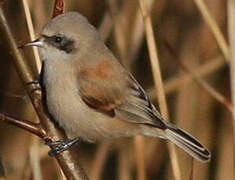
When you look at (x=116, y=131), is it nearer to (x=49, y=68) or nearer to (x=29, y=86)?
(x=49, y=68)

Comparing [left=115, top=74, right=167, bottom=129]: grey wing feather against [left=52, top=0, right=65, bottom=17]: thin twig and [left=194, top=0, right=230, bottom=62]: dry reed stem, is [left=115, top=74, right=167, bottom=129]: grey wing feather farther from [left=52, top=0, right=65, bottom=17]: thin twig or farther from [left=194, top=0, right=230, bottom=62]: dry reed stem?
[left=52, top=0, right=65, bottom=17]: thin twig

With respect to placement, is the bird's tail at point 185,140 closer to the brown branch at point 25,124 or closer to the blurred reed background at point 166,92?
the brown branch at point 25,124

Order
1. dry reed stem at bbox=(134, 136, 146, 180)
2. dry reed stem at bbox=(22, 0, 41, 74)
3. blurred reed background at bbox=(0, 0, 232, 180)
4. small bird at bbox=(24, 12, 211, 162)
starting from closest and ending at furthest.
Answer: dry reed stem at bbox=(22, 0, 41, 74), small bird at bbox=(24, 12, 211, 162), dry reed stem at bbox=(134, 136, 146, 180), blurred reed background at bbox=(0, 0, 232, 180)

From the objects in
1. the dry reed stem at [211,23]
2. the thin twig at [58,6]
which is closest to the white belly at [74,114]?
the thin twig at [58,6]

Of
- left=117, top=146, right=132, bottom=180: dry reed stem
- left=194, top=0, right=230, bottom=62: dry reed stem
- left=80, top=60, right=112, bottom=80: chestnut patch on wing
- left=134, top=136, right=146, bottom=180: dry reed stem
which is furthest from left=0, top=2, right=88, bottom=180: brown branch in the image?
left=117, top=146, right=132, bottom=180: dry reed stem

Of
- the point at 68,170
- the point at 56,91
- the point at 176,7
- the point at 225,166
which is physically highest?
the point at 176,7

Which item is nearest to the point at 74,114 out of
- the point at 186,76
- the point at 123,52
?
the point at 123,52

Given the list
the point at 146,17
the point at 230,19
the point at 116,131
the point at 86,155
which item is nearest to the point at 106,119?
the point at 116,131

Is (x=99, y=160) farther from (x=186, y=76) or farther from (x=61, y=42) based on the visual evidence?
(x=61, y=42)
